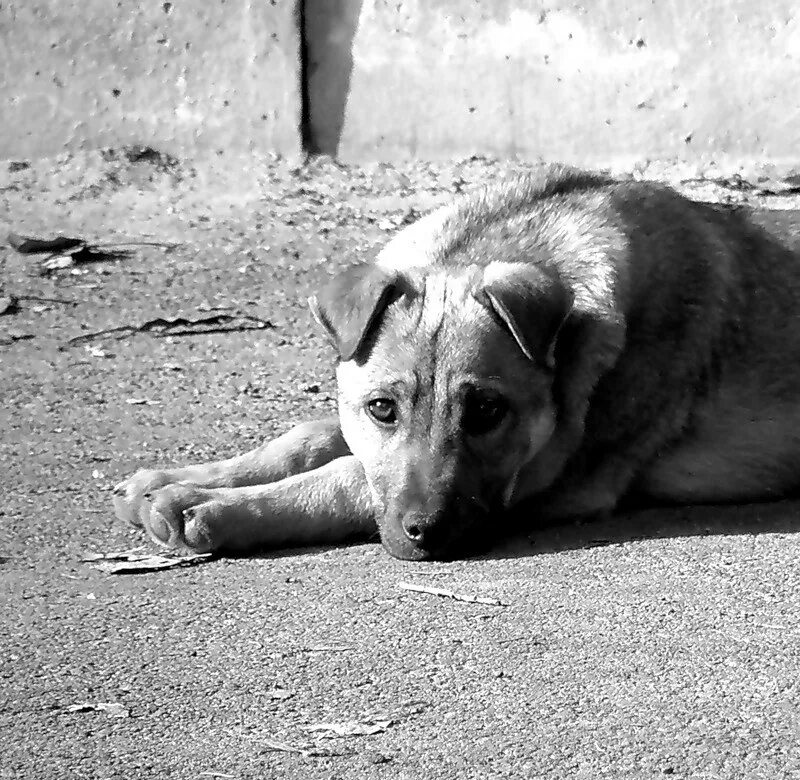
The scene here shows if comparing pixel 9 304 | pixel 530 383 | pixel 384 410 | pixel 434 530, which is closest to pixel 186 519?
pixel 384 410

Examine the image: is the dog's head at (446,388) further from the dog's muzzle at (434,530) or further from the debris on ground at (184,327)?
the debris on ground at (184,327)

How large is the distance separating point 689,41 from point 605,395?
414 cm

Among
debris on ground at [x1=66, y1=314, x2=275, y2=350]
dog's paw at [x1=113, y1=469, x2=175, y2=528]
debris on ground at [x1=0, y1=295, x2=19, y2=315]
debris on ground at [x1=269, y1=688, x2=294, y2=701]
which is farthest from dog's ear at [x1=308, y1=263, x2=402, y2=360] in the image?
debris on ground at [x1=0, y1=295, x2=19, y2=315]

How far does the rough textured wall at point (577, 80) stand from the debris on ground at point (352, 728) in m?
5.83

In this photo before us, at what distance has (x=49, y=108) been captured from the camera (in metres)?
9.54

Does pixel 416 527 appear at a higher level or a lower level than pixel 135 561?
higher

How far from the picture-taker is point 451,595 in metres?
4.34

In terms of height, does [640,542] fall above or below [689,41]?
below

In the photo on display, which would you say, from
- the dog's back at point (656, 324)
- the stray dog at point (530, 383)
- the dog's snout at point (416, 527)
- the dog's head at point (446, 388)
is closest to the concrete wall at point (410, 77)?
the stray dog at point (530, 383)

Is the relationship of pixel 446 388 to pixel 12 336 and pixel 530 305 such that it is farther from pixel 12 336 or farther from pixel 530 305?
pixel 12 336

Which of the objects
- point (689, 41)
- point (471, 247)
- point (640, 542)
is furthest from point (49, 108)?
point (640, 542)

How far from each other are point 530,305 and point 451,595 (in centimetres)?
97

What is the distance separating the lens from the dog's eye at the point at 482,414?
4773mm

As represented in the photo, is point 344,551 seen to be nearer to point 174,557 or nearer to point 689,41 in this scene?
point 174,557
